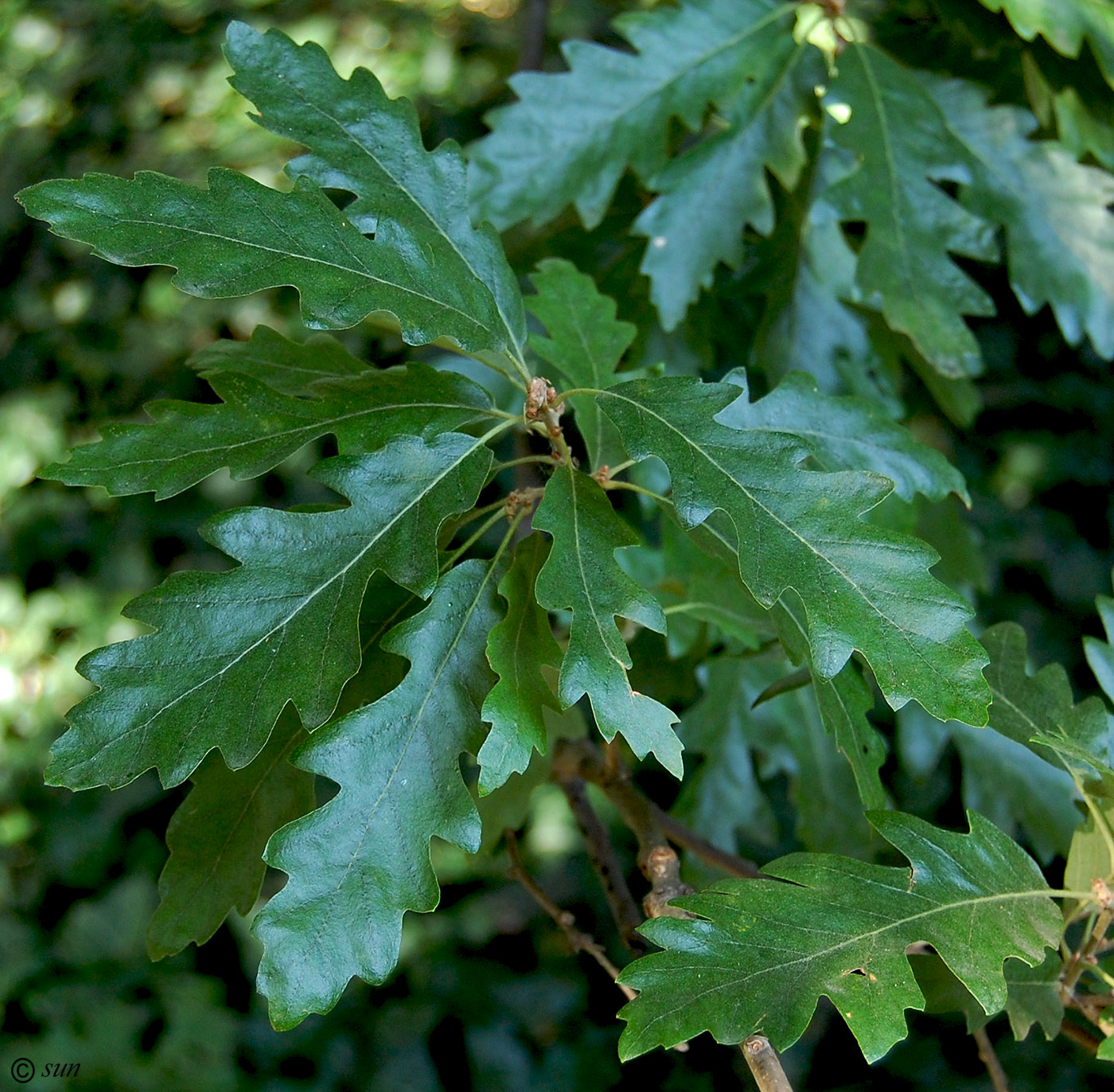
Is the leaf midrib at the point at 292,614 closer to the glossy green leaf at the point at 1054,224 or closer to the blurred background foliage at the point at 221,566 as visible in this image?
the glossy green leaf at the point at 1054,224

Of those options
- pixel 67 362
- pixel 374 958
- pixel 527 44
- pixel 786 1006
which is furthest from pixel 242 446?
pixel 67 362

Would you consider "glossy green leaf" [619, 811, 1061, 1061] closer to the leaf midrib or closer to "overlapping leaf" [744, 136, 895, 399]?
the leaf midrib

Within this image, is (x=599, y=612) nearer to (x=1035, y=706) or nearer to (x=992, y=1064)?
(x=1035, y=706)

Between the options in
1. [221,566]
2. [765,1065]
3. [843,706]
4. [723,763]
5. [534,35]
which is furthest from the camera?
[221,566]

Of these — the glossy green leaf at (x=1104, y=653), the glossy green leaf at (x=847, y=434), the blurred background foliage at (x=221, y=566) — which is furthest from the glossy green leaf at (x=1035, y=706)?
the blurred background foliage at (x=221, y=566)

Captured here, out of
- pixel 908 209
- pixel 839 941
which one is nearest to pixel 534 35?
pixel 908 209

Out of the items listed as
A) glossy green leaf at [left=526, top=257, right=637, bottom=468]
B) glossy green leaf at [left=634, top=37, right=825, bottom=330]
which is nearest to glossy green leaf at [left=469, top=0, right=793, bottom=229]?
glossy green leaf at [left=634, top=37, right=825, bottom=330]
